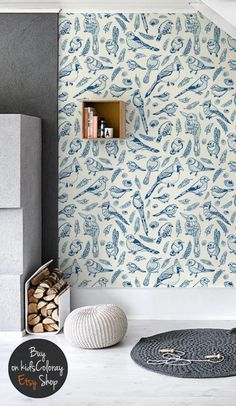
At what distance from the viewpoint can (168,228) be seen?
5910mm

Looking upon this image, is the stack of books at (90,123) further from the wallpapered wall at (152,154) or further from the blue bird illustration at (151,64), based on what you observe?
the blue bird illustration at (151,64)

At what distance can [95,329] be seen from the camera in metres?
4.94

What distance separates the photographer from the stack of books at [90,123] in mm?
5715

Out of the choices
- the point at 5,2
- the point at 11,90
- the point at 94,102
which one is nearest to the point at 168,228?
the point at 94,102

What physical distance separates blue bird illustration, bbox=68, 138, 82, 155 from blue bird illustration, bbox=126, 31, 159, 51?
838mm

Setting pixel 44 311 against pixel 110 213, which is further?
pixel 110 213

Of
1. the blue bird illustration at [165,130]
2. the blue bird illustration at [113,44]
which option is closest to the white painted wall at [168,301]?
the blue bird illustration at [165,130]

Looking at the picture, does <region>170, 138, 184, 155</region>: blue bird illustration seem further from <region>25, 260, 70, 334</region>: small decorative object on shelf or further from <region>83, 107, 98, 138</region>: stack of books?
<region>25, 260, 70, 334</region>: small decorative object on shelf

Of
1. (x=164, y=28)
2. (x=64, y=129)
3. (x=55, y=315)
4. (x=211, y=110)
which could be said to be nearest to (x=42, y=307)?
(x=55, y=315)

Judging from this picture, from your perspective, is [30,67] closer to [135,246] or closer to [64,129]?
[64,129]

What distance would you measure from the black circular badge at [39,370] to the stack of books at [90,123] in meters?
2.97

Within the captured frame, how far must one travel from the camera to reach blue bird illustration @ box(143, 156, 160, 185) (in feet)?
19.3

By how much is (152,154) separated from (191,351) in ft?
5.60

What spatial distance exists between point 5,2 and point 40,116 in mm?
911
